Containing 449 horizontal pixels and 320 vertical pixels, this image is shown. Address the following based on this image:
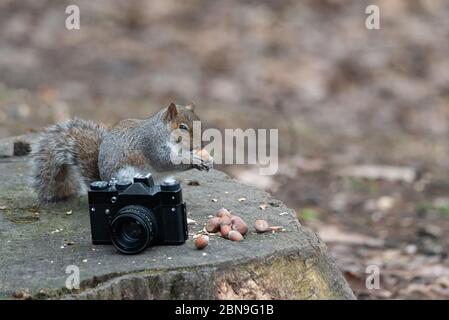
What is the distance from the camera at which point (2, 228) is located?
3.23 metres

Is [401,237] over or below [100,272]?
below

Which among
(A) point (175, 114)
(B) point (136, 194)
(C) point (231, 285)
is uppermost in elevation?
(A) point (175, 114)

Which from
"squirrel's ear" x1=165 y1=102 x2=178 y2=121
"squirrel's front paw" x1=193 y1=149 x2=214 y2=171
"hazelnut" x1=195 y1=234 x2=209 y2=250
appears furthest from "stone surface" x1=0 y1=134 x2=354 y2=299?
"squirrel's ear" x1=165 y1=102 x2=178 y2=121

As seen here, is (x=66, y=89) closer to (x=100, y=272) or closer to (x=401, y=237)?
(x=401, y=237)

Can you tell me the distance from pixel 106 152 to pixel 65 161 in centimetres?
26

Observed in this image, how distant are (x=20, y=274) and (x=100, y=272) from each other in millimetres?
294

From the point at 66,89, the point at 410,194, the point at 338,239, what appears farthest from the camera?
the point at 66,89

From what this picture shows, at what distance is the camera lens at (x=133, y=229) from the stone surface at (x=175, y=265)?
1.5 inches

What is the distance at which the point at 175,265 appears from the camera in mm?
2695

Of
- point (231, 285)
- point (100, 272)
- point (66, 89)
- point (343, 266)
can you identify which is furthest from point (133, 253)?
point (66, 89)

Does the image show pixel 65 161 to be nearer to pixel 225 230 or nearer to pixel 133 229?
pixel 133 229

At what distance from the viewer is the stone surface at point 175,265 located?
8.68 ft

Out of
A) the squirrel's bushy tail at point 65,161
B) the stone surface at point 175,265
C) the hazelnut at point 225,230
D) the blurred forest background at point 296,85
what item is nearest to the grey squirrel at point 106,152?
the squirrel's bushy tail at point 65,161

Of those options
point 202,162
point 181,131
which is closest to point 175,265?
point 202,162
